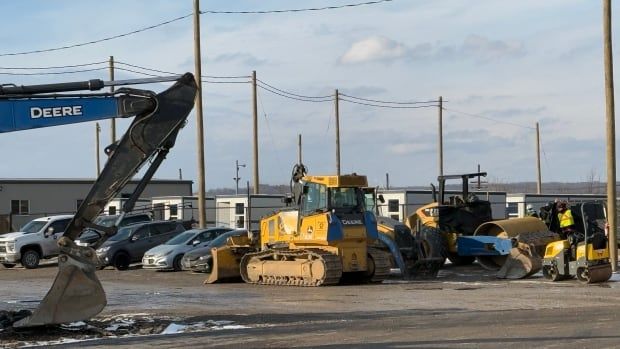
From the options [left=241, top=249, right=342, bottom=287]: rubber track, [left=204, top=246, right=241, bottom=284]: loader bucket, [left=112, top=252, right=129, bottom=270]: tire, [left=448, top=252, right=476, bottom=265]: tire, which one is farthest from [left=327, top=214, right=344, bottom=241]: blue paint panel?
[left=112, top=252, right=129, bottom=270]: tire

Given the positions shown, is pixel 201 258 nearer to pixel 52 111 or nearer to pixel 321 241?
pixel 321 241

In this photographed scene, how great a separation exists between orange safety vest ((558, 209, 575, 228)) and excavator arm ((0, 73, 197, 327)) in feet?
49.8

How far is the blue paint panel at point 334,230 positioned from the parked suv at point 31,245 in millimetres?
15255

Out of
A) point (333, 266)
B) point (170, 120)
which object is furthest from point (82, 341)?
point (333, 266)

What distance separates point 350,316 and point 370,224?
8.18 metres

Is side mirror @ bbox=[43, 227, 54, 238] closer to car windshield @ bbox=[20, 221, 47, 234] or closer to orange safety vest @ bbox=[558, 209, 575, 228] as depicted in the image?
car windshield @ bbox=[20, 221, 47, 234]

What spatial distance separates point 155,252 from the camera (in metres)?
30.4

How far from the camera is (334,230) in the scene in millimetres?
23219

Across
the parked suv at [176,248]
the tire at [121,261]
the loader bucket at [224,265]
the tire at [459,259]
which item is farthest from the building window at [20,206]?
the tire at [459,259]

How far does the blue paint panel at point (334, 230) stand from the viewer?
76.0 feet

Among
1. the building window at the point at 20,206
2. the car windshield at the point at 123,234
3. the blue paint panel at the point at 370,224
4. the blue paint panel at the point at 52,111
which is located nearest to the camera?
the blue paint panel at the point at 52,111

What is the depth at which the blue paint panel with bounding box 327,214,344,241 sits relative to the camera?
2316 cm

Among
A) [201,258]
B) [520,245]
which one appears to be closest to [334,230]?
[520,245]

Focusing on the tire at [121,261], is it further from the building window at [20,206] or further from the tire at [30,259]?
the building window at [20,206]
